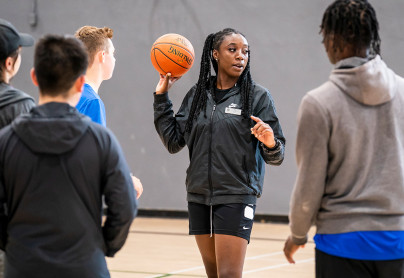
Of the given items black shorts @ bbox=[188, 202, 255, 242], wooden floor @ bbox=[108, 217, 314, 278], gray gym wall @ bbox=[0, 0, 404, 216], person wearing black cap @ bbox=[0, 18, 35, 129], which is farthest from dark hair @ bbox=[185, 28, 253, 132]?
gray gym wall @ bbox=[0, 0, 404, 216]

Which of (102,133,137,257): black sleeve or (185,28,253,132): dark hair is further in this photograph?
(185,28,253,132): dark hair

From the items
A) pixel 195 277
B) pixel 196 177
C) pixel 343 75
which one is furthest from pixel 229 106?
pixel 195 277

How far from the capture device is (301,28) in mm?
8633

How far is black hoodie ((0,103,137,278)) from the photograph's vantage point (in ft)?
6.74

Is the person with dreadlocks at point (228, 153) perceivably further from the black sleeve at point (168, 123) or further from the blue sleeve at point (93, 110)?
the blue sleeve at point (93, 110)

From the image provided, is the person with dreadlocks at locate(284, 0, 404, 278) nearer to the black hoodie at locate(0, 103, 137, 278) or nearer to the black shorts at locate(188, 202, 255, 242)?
the black hoodie at locate(0, 103, 137, 278)

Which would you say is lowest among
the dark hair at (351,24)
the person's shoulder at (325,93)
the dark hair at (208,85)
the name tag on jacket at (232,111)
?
the name tag on jacket at (232,111)

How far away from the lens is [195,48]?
8.91m

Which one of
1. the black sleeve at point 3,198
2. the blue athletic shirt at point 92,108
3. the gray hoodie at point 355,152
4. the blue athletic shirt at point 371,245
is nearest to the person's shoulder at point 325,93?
the gray hoodie at point 355,152

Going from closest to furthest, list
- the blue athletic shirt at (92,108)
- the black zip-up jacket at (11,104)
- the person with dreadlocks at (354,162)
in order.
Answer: the person with dreadlocks at (354,162) → the black zip-up jacket at (11,104) → the blue athletic shirt at (92,108)

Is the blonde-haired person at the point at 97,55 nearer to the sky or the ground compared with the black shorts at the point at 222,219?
nearer to the sky

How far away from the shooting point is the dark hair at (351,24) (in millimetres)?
2213

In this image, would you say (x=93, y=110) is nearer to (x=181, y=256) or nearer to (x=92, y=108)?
(x=92, y=108)

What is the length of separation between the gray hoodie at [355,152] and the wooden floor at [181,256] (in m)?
3.41
